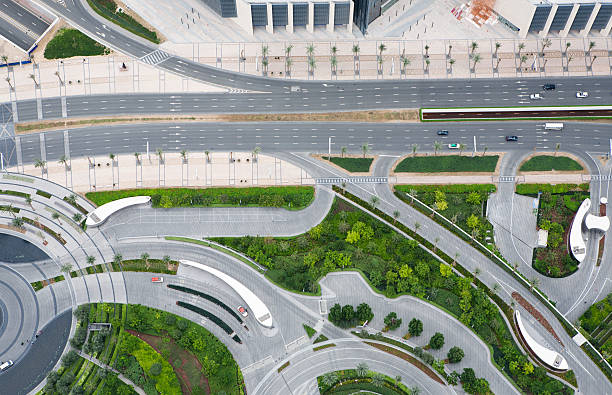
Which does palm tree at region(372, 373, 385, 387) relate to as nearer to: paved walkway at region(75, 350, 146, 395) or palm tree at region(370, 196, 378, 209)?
palm tree at region(370, 196, 378, 209)

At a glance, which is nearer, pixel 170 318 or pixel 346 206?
pixel 170 318

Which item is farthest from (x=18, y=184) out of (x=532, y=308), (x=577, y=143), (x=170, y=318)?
(x=577, y=143)

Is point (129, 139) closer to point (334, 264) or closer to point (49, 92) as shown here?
point (49, 92)

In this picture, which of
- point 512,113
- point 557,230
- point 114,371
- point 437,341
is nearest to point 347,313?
point 437,341

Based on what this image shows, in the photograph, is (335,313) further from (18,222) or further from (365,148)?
(18,222)

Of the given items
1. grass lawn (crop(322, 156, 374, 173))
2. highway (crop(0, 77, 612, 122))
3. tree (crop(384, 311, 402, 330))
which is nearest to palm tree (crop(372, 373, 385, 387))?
tree (crop(384, 311, 402, 330))

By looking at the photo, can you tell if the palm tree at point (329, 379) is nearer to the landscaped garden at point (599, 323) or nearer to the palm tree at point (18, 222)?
the landscaped garden at point (599, 323)
